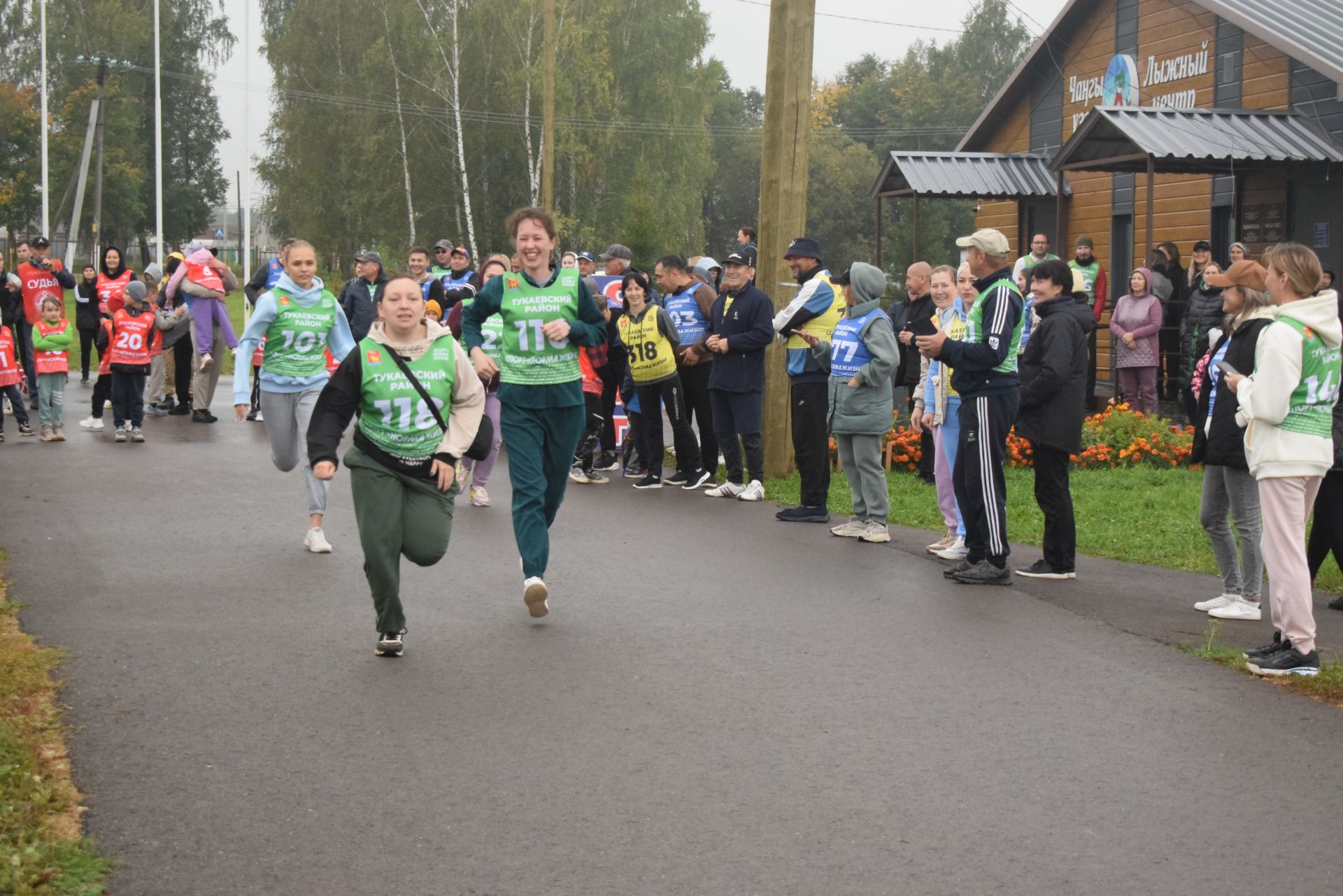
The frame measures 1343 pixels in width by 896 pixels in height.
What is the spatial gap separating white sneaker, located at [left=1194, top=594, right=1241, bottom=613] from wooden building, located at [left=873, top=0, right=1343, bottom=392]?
1123 centimetres

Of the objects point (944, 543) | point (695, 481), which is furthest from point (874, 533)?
point (695, 481)

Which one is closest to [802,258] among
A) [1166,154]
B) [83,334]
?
[1166,154]

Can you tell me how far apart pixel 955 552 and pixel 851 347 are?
1743 mm

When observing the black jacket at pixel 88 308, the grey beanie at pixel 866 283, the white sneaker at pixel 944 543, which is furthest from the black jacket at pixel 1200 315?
→ the black jacket at pixel 88 308

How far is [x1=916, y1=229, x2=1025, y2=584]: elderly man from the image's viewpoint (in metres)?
9.07

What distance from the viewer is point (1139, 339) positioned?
1817 cm

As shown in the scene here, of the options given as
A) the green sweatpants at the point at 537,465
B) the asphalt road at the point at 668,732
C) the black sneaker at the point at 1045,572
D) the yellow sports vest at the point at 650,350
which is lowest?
the asphalt road at the point at 668,732

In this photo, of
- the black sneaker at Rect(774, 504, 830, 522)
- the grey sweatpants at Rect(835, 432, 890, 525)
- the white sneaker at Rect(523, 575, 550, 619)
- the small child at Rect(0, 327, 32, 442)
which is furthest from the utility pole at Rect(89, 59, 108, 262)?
the white sneaker at Rect(523, 575, 550, 619)

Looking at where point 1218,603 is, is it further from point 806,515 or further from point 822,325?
point 822,325

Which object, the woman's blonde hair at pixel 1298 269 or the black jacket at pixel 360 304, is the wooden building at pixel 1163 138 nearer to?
the black jacket at pixel 360 304

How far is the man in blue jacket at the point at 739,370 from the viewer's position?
1297cm

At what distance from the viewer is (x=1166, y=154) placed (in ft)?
62.4

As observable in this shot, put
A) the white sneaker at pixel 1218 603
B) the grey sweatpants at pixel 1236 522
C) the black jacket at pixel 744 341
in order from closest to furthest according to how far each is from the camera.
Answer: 1. the grey sweatpants at pixel 1236 522
2. the white sneaker at pixel 1218 603
3. the black jacket at pixel 744 341

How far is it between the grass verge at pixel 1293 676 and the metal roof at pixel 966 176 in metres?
18.0
